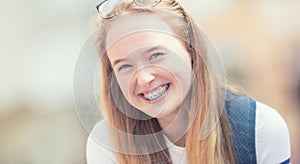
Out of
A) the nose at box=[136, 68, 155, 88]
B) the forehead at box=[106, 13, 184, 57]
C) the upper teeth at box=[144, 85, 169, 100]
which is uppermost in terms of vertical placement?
the forehead at box=[106, 13, 184, 57]

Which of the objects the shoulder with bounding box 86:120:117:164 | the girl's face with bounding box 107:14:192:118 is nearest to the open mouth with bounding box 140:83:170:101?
the girl's face with bounding box 107:14:192:118

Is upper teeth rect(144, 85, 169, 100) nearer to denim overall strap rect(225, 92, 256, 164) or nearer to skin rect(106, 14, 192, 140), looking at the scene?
skin rect(106, 14, 192, 140)

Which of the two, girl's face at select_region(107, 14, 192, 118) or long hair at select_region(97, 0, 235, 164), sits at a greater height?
girl's face at select_region(107, 14, 192, 118)

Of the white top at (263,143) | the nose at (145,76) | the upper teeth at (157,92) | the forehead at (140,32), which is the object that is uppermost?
the forehead at (140,32)

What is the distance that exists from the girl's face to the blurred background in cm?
8

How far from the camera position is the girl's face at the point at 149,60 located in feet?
2.86

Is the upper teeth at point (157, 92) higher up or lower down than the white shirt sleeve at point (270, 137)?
higher up

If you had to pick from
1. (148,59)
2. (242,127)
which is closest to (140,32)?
(148,59)

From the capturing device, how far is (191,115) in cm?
94

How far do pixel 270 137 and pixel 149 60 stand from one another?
312 mm

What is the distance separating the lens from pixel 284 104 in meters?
0.97

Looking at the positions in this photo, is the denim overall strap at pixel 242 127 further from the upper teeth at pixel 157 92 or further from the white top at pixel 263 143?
the upper teeth at pixel 157 92

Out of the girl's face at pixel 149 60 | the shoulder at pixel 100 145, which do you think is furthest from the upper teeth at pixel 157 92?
the shoulder at pixel 100 145

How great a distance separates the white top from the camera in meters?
0.94
